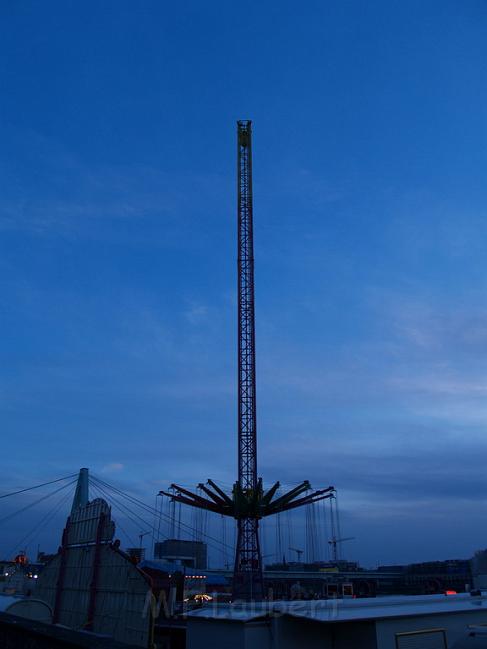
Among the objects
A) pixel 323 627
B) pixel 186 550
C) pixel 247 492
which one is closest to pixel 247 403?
pixel 247 492

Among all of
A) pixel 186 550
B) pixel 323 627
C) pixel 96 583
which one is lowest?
pixel 323 627

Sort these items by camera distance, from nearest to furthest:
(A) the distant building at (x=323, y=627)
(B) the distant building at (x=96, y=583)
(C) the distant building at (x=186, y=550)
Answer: (A) the distant building at (x=323, y=627) → (B) the distant building at (x=96, y=583) → (C) the distant building at (x=186, y=550)

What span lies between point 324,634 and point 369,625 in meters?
1.78

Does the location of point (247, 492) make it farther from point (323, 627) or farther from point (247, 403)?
point (323, 627)

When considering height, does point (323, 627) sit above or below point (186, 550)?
below

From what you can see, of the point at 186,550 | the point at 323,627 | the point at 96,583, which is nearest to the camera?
the point at 323,627

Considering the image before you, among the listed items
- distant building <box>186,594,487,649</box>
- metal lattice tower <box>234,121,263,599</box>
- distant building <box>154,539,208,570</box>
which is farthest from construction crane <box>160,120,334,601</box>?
distant building <box>154,539,208,570</box>

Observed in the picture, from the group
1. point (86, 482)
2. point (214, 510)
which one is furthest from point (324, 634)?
point (214, 510)

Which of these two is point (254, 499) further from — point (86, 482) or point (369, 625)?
point (369, 625)

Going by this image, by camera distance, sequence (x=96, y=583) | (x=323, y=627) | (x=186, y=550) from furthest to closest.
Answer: (x=186, y=550) → (x=96, y=583) → (x=323, y=627)

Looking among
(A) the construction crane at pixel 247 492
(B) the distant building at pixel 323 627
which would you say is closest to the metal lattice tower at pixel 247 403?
(A) the construction crane at pixel 247 492

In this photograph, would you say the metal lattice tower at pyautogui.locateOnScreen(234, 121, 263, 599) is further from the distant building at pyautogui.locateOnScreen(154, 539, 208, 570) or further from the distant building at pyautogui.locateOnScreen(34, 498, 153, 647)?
the distant building at pyautogui.locateOnScreen(154, 539, 208, 570)

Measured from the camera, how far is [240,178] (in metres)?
80.3

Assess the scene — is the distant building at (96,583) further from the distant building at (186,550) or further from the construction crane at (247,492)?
the distant building at (186,550)
